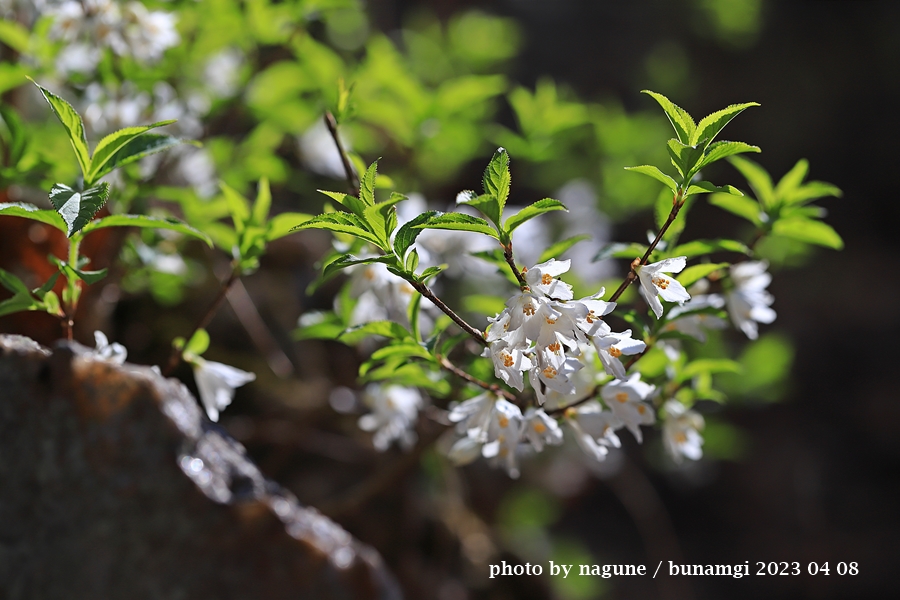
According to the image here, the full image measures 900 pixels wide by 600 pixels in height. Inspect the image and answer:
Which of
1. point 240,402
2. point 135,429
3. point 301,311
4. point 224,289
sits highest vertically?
point 224,289

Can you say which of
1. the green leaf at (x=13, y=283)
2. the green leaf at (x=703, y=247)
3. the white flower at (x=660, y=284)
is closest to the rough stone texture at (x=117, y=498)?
the green leaf at (x=13, y=283)

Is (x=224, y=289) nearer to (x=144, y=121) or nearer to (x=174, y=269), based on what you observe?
(x=174, y=269)

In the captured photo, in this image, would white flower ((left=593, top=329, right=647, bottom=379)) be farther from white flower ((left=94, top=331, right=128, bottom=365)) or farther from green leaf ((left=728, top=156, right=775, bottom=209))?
white flower ((left=94, top=331, right=128, bottom=365))

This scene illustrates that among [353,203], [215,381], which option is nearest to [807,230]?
[353,203]

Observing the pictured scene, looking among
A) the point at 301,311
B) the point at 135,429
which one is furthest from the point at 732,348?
the point at 135,429

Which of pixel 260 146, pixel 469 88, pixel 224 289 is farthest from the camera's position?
pixel 260 146

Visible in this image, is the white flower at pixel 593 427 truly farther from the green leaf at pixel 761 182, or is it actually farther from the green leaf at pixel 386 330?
the green leaf at pixel 761 182
